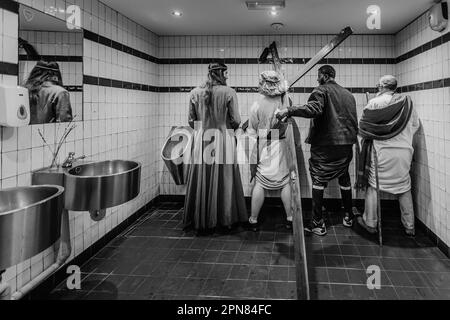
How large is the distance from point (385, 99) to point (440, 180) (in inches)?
39.5

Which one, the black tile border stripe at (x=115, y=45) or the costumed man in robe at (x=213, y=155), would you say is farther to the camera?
the costumed man in robe at (x=213, y=155)

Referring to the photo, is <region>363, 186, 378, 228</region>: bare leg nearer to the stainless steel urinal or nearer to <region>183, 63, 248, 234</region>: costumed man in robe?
<region>183, 63, 248, 234</region>: costumed man in robe

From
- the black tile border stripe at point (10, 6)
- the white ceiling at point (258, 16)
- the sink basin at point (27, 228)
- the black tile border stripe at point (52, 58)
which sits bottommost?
the sink basin at point (27, 228)

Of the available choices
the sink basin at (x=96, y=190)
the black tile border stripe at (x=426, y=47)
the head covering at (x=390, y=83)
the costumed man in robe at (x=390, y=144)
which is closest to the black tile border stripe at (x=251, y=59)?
the black tile border stripe at (x=426, y=47)

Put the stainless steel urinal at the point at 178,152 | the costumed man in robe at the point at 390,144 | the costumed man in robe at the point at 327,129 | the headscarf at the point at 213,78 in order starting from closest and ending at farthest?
the costumed man in robe at the point at 390,144
the costumed man in robe at the point at 327,129
the headscarf at the point at 213,78
the stainless steel urinal at the point at 178,152

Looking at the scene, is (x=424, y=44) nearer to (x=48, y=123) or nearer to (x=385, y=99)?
(x=385, y=99)

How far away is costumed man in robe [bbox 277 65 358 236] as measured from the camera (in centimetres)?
363

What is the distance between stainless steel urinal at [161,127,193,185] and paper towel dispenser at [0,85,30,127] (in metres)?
2.23

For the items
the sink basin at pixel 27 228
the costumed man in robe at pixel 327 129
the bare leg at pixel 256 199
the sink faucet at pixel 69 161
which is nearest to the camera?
the sink basin at pixel 27 228

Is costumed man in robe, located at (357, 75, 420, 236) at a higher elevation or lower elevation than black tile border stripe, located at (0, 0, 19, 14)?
lower

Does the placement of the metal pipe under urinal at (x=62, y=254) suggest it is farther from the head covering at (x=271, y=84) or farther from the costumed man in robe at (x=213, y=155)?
the head covering at (x=271, y=84)

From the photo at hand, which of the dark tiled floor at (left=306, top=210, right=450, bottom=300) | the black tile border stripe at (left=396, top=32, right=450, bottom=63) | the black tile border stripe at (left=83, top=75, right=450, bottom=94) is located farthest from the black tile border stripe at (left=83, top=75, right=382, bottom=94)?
the dark tiled floor at (left=306, top=210, right=450, bottom=300)

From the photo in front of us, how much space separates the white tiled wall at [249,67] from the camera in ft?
14.9

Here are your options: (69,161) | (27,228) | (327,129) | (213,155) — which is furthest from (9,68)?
(327,129)
